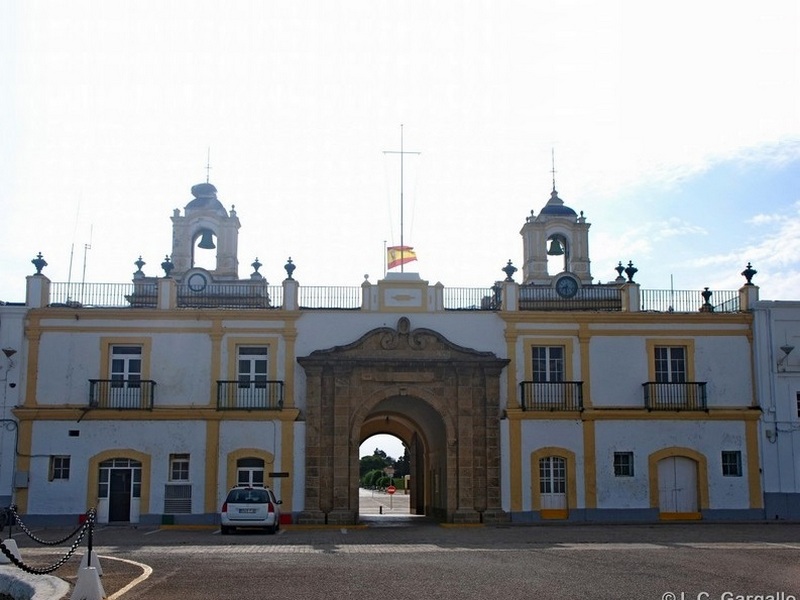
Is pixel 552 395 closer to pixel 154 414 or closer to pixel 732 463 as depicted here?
pixel 732 463

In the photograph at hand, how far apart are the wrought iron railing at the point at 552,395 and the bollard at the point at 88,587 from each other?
2081 cm

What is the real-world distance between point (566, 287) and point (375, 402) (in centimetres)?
1030

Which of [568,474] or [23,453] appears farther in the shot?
[568,474]

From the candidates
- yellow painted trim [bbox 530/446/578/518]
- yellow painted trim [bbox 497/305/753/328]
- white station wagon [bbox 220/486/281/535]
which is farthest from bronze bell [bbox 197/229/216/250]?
white station wagon [bbox 220/486/281/535]

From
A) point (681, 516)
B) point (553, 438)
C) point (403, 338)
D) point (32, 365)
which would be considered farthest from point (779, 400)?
point (32, 365)

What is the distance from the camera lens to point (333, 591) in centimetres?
1297

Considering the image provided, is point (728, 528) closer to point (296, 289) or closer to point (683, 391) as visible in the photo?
point (683, 391)

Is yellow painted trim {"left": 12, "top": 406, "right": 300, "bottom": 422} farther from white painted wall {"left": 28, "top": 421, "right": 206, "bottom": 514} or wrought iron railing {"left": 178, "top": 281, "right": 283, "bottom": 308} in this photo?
wrought iron railing {"left": 178, "top": 281, "right": 283, "bottom": 308}

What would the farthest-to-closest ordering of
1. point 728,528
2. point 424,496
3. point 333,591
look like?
point 424,496, point 728,528, point 333,591

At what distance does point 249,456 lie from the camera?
3064 centimetres

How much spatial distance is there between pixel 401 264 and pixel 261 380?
5.94 m

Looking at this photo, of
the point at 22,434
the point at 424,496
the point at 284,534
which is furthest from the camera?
the point at 424,496

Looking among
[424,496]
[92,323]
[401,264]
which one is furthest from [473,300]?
[92,323]

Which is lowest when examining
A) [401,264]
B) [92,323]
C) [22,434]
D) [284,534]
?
[284,534]
